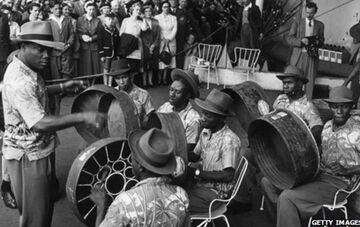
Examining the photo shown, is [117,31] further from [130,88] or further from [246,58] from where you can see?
[130,88]

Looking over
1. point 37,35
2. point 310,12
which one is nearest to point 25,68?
point 37,35

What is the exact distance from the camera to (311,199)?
4258 mm

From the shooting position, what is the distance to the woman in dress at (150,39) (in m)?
10.6

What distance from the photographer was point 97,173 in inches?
161

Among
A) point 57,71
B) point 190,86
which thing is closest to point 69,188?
point 190,86

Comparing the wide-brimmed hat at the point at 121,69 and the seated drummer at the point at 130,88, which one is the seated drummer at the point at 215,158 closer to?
the seated drummer at the point at 130,88

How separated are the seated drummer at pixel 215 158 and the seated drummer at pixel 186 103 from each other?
1.90 ft

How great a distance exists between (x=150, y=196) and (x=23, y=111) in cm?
137

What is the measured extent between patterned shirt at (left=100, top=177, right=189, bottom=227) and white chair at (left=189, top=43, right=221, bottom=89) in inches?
322

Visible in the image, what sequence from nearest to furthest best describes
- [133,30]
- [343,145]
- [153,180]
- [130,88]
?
[153,180] → [343,145] → [130,88] → [133,30]

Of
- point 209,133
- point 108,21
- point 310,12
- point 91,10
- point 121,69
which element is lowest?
point 209,133

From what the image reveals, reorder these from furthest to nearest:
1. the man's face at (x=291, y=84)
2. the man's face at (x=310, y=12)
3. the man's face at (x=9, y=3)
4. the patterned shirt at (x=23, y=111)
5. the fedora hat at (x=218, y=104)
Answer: the man's face at (x=9, y=3)
the man's face at (x=310, y=12)
the man's face at (x=291, y=84)
the fedora hat at (x=218, y=104)
the patterned shirt at (x=23, y=111)

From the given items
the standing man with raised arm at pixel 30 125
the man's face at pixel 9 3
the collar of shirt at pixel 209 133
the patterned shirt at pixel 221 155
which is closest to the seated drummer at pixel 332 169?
the patterned shirt at pixel 221 155

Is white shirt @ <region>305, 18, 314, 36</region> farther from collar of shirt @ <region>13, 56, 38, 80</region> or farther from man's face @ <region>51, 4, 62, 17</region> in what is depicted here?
collar of shirt @ <region>13, 56, 38, 80</region>
